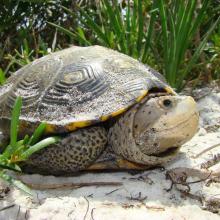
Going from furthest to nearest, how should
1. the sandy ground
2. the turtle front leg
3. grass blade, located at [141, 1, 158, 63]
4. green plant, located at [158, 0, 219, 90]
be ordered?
grass blade, located at [141, 1, 158, 63], green plant, located at [158, 0, 219, 90], the turtle front leg, the sandy ground

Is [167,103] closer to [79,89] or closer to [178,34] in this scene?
[79,89]

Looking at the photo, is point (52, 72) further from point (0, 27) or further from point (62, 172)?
point (0, 27)

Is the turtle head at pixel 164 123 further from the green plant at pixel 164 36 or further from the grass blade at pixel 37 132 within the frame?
the green plant at pixel 164 36

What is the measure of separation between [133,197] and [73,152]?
13.4 inches

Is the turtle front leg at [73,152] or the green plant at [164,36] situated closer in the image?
the turtle front leg at [73,152]

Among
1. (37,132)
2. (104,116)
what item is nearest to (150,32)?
(104,116)

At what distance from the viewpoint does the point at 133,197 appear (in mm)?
1841

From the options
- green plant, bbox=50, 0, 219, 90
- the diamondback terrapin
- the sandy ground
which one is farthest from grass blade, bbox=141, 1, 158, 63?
the sandy ground

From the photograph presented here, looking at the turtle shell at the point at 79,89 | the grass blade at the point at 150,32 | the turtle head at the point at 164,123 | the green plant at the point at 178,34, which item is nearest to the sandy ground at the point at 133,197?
the turtle head at the point at 164,123

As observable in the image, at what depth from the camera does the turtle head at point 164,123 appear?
1913 mm

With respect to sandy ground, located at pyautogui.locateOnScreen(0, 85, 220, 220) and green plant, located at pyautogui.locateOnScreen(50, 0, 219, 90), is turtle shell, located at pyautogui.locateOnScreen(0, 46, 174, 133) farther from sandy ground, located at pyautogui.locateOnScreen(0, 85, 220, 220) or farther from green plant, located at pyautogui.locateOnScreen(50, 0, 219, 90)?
green plant, located at pyautogui.locateOnScreen(50, 0, 219, 90)

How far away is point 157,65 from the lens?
3.20 meters

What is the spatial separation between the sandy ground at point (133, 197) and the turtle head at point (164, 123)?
0.15 meters

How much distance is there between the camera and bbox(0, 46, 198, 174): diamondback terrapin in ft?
6.37
